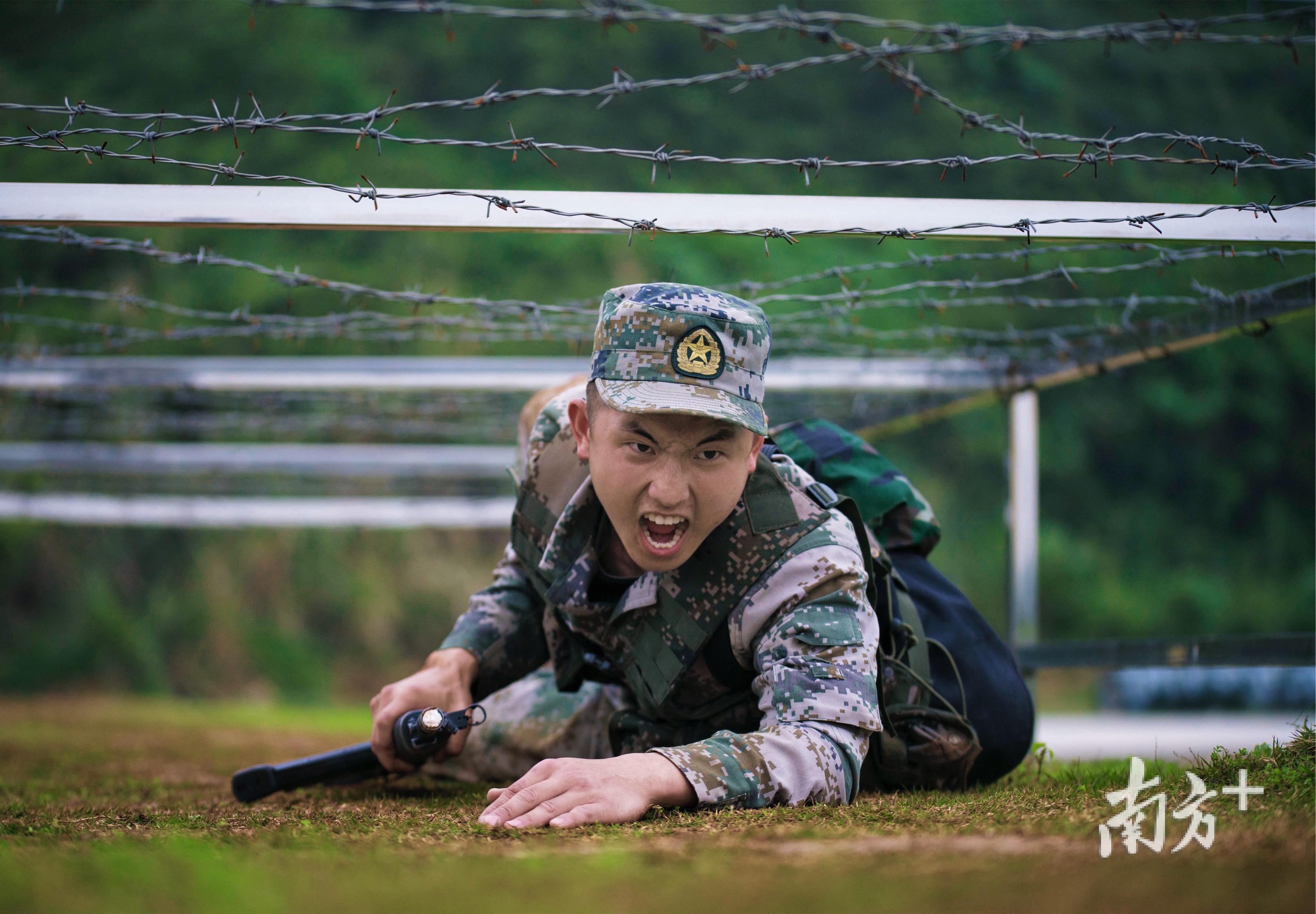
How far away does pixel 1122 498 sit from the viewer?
13.9m

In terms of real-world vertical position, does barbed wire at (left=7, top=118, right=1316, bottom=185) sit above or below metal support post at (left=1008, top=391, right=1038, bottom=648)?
above

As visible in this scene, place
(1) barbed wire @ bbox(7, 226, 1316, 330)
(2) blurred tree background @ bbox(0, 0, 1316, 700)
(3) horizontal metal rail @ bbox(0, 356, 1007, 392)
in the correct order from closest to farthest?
(1) barbed wire @ bbox(7, 226, 1316, 330) → (3) horizontal metal rail @ bbox(0, 356, 1007, 392) → (2) blurred tree background @ bbox(0, 0, 1316, 700)

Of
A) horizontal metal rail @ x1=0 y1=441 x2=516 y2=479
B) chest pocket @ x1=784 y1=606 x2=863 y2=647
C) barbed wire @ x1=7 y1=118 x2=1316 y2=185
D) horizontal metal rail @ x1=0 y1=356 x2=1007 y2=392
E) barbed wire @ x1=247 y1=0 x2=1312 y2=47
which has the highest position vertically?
barbed wire @ x1=247 y1=0 x2=1312 y2=47

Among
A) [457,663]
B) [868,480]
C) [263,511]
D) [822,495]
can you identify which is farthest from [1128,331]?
[263,511]

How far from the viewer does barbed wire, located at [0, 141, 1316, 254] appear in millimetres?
1997

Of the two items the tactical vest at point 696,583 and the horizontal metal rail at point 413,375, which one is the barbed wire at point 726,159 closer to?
the tactical vest at point 696,583

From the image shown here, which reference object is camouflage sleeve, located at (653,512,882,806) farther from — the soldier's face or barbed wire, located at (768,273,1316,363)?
barbed wire, located at (768,273,1316,363)

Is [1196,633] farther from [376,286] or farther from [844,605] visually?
[844,605]

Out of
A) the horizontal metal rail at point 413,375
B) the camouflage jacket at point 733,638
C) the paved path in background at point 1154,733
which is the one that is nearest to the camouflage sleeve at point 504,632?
the camouflage jacket at point 733,638

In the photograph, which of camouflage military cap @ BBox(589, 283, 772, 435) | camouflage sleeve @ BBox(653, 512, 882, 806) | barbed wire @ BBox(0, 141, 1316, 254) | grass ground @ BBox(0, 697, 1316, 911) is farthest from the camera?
barbed wire @ BBox(0, 141, 1316, 254)

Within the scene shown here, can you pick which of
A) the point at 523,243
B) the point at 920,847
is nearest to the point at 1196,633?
the point at 523,243

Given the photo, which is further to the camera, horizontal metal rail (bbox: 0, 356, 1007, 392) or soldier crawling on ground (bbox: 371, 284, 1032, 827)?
horizontal metal rail (bbox: 0, 356, 1007, 392)

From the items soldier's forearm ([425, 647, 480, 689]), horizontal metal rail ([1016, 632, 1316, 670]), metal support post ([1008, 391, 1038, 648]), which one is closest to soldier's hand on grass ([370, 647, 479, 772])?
soldier's forearm ([425, 647, 480, 689])

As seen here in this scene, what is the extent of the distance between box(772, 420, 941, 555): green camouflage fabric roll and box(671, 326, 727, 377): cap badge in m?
0.71
